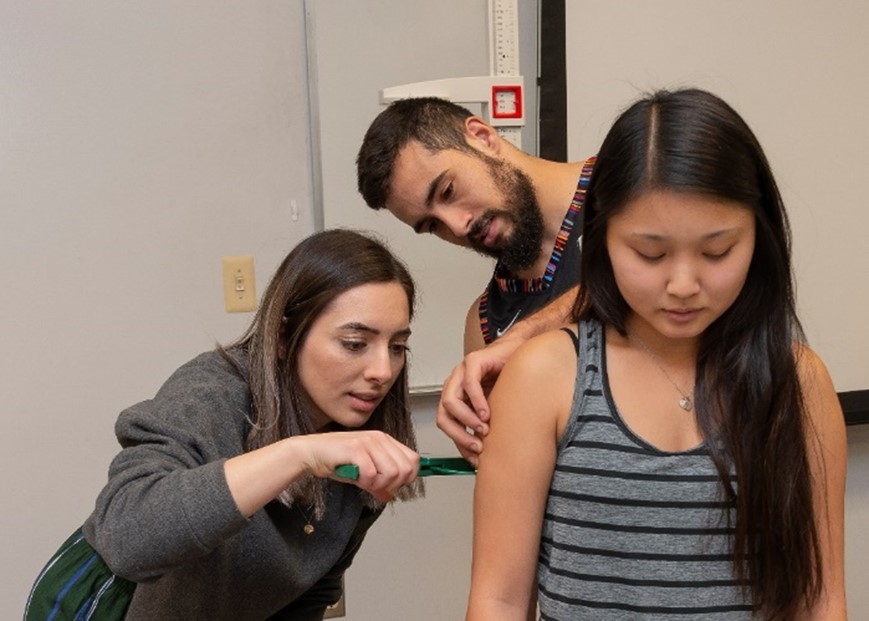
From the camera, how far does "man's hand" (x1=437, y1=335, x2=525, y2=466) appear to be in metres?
1.25

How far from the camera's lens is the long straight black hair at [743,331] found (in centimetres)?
111

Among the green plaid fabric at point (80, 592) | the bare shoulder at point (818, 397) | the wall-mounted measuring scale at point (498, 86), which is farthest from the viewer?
the wall-mounted measuring scale at point (498, 86)

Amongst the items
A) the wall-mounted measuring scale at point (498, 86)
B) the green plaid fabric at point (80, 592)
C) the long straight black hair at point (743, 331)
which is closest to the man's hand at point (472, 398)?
the long straight black hair at point (743, 331)

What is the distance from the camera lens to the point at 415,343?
2650mm

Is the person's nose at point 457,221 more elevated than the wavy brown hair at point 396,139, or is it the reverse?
the wavy brown hair at point 396,139

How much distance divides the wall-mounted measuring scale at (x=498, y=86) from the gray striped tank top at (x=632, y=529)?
1.42m

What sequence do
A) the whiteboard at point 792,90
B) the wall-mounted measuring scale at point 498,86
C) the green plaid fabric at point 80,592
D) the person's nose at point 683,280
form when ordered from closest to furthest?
the person's nose at point 683,280 < the green plaid fabric at point 80,592 < the wall-mounted measuring scale at point 498,86 < the whiteboard at point 792,90

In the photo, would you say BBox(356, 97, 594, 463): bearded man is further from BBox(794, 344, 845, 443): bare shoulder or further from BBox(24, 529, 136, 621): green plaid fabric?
BBox(24, 529, 136, 621): green plaid fabric

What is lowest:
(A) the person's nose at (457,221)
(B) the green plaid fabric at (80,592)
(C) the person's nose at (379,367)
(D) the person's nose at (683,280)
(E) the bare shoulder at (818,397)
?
(B) the green plaid fabric at (80,592)

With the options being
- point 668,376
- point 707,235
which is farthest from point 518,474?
point 707,235

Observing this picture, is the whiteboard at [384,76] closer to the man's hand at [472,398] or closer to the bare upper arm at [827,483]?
the man's hand at [472,398]

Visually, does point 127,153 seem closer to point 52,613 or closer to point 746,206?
point 52,613

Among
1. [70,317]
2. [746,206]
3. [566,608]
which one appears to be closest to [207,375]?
[566,608]

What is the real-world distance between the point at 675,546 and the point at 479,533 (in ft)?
0.68
